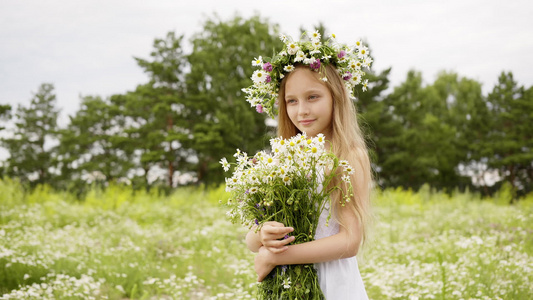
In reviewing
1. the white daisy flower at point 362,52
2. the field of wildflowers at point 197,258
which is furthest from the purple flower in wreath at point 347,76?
the field of wildflowers at point 197,258

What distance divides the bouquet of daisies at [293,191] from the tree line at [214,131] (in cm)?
1901

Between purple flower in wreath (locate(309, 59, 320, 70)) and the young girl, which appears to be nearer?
the young girl

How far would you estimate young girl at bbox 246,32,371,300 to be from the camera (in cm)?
192

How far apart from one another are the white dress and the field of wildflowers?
28 centimetres

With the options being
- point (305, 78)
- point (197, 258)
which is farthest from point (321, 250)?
point (197, 258)

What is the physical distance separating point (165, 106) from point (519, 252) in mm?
18316

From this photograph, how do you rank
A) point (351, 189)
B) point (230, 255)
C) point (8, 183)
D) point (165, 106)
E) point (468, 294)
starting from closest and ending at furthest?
point (351, 189)
point (468, 294)
point (230, 255)
point (8, 183)
point (165, 106)

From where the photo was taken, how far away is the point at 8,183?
11.2m

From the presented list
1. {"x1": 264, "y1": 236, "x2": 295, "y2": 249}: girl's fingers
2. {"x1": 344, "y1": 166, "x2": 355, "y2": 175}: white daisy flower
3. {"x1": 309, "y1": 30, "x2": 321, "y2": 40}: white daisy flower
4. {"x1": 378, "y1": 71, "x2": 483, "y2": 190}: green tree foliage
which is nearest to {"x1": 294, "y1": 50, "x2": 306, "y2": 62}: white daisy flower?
{"x1": 309, "y1": 30, "x2": 321, "y2": 40}: white daisy flower

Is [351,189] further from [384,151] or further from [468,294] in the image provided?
[384,151]

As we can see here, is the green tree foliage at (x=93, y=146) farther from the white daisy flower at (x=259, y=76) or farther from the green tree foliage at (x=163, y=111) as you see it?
the white daisy flower at (x=259, y=76)

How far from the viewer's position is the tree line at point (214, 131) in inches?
875

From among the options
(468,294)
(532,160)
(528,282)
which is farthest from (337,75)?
(532,160)

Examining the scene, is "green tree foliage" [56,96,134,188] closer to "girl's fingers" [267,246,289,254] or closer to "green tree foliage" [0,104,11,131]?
"green tree foliage" [0,104,11,131]
